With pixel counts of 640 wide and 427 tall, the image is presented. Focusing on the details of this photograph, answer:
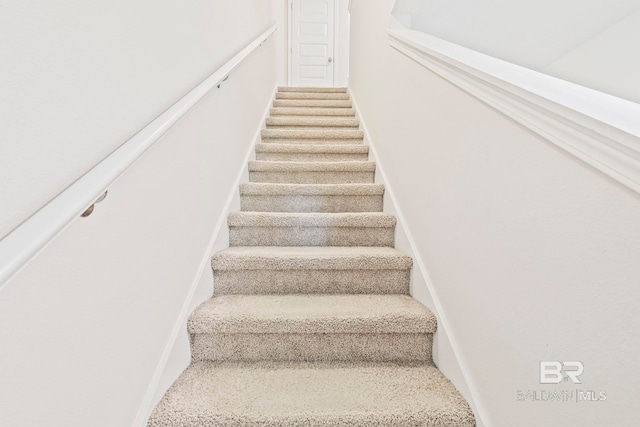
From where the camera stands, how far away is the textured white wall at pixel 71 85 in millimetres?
599

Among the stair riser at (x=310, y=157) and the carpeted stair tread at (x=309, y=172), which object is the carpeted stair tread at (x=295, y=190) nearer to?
the carpeted stair tread at (x=309, y=172)

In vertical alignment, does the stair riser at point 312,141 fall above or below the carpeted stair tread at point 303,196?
above

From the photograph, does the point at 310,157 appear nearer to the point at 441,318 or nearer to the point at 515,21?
the point at 515,21

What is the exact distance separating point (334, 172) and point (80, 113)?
180 centimetres

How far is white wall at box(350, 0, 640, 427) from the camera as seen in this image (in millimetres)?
626

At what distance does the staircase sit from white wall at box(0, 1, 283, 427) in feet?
0.42

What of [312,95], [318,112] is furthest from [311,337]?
[312,95]

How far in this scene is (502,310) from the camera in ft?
3.13

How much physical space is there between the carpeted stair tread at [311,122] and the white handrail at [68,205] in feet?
7.23

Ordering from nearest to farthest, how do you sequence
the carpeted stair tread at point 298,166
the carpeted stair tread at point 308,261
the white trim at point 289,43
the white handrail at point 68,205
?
the white handrail at point 68,205, the carpeted stair tread at point 308,261, the carpeted stair tread at point 298,166, the white trim at point 289,43

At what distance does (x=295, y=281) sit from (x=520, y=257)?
99 cm

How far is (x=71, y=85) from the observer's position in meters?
0.73

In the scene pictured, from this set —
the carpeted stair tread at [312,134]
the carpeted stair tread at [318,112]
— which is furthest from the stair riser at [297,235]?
the carpeted stair tread at [318,112]

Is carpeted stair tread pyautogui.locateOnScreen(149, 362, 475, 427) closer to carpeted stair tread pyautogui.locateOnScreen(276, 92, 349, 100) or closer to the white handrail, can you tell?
the white handrail
